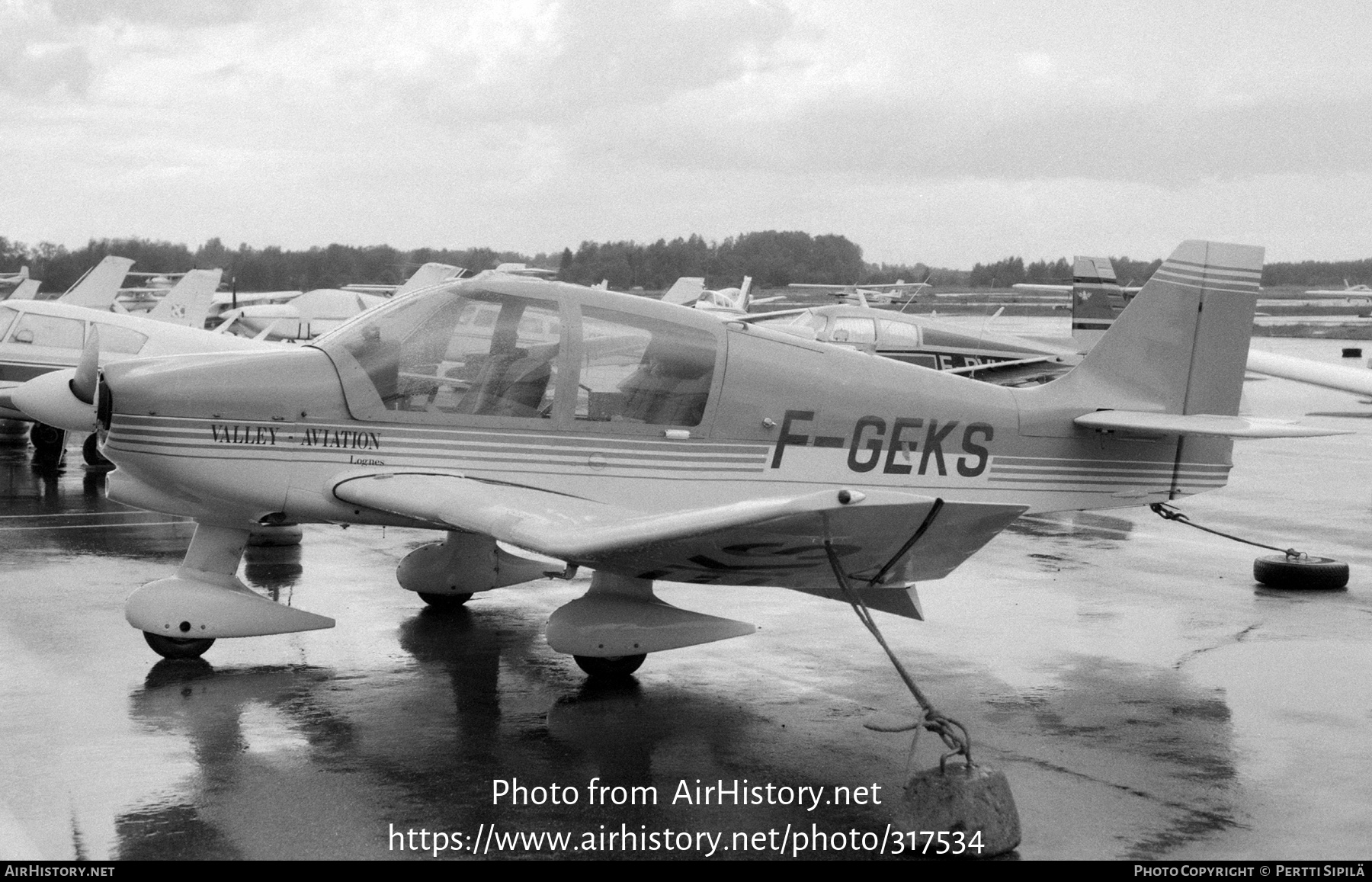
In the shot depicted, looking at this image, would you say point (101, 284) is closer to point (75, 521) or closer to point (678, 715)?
point (75, 521)

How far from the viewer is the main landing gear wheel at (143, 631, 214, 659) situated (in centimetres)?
675

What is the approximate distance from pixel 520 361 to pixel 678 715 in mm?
2012

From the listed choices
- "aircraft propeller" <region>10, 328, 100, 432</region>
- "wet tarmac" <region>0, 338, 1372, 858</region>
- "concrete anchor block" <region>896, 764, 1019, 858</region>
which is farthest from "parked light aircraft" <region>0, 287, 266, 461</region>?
"concrete anchor block" <region>896, 764, 1019, 858</region>

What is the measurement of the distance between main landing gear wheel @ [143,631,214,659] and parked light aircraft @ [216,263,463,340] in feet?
63.0

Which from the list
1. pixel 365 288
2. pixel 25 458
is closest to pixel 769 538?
pixel 25 458

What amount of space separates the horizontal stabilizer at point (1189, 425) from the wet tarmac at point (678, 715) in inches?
48.9

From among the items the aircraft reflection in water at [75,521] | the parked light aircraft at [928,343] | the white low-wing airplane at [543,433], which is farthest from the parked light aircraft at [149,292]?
the white low-wing airplane at [543,433]

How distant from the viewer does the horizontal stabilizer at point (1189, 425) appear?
7.32m

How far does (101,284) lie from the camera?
2647cm

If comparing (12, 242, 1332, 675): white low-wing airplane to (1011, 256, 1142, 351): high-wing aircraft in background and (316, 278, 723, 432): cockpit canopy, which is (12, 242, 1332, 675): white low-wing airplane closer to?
(316, 278, 723, 432): cockpit canopy

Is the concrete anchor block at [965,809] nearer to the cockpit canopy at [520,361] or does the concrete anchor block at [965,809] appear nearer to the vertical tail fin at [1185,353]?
the cockpit canopy at [520,361]

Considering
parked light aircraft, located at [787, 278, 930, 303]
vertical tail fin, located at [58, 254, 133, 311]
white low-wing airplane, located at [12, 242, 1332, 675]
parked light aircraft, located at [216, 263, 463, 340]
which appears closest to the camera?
white low-wing airplane, located at [12, 242, 1332, 675]
